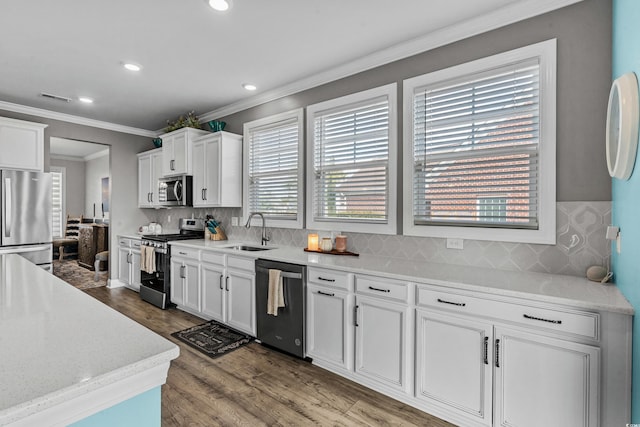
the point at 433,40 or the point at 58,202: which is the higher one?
the point at 433,40

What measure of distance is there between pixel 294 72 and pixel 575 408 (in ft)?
11.2

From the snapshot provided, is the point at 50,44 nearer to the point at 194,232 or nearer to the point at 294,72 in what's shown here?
the point at 294,72

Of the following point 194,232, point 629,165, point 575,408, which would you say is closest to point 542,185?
point 629,165

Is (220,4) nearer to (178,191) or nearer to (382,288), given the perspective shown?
(382,288)

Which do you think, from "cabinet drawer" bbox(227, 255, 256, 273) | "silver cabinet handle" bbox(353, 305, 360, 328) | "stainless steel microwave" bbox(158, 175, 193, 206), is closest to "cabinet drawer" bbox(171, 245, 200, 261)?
"cabinet drawer" bbox(227, 255, 256, 273)

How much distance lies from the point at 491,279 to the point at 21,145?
5452 millimetres

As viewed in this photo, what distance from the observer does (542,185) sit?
216 cm

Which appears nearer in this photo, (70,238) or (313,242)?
(313,242)

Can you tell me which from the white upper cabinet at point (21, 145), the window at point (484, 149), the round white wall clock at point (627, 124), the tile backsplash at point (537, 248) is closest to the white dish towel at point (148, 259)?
the white upper cabinet at point (21, 145)

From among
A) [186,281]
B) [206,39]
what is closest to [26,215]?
[186,281]

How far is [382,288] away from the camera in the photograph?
7.41ft

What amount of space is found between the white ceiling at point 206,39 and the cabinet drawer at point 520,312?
1984mm

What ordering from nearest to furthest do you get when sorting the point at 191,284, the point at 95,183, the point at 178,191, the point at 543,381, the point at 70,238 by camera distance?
the point at 543,381 < the point at 191,284 < the point at 178,191 < the point at 70,238 < the point at 95,183

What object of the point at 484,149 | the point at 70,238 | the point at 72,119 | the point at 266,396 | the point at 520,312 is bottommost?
the point at 266,396
